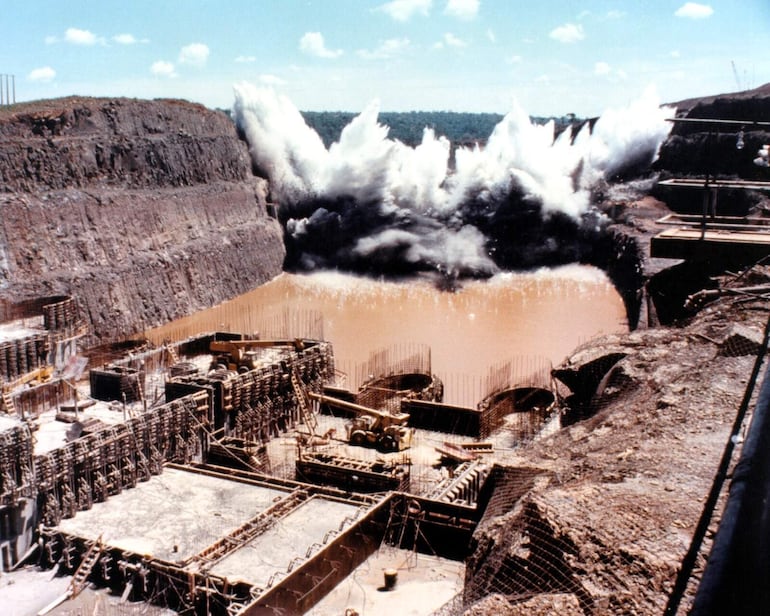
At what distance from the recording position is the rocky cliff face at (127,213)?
39.5 meters

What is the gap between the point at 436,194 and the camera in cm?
6300

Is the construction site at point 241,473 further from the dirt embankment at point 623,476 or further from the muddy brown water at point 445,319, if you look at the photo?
the muddy brown water at point 445,319

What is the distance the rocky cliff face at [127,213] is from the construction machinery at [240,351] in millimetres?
10867

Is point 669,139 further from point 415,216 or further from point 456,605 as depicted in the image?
point 456,605

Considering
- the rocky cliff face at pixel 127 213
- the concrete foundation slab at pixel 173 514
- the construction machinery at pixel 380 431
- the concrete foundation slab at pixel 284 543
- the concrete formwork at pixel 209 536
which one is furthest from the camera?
the rocky cliff face at pixel 127 213

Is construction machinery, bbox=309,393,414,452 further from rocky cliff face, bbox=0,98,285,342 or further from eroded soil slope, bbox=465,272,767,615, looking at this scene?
rocky cliff face, bbox=0,98,285,342

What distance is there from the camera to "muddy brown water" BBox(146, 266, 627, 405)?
38.4m

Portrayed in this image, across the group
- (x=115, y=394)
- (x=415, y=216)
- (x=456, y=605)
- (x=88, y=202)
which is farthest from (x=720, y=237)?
(x=415, y=216)

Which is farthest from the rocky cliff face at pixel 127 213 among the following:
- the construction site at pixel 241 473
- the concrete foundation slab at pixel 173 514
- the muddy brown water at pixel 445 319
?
the concrete foundation slab at pixel 173 514

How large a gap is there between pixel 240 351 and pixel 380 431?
7060 millimetres

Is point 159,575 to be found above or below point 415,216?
below

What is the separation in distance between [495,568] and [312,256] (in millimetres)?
52592

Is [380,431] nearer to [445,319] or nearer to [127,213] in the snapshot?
[445,319]

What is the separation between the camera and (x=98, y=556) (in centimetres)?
1906
